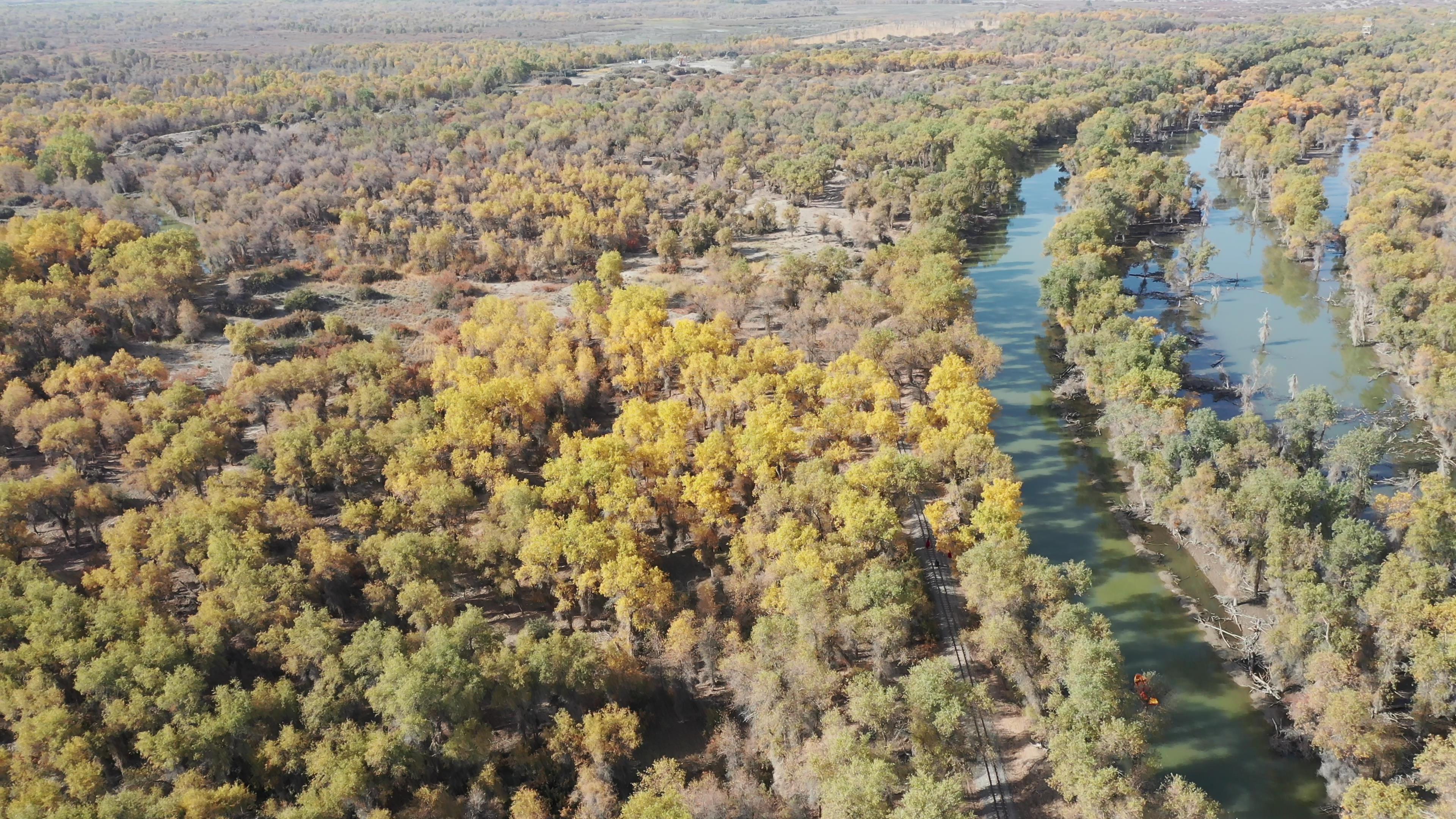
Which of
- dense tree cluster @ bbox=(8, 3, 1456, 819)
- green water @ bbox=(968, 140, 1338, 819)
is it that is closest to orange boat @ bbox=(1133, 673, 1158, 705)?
green water @ bbox=(968, 140, 1338, 819)

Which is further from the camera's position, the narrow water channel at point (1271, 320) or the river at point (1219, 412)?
the narrow water channel at point (1271, 320)

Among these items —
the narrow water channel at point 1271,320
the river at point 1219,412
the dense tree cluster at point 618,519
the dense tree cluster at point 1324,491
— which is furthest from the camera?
the narrow water channel at point 1271,320

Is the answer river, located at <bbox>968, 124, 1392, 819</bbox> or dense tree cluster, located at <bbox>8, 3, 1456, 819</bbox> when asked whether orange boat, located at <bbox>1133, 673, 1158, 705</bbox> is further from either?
dense tree cluster, located at <bbox>8, 3, 1456, 819</bbox>

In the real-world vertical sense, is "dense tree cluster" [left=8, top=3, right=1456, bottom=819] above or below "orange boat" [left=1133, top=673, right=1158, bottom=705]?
above

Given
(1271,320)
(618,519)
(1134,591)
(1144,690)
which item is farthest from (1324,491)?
(1271,320)

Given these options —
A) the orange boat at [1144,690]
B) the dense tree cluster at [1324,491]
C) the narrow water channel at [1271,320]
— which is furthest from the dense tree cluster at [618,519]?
the orange boat at [1144,690]

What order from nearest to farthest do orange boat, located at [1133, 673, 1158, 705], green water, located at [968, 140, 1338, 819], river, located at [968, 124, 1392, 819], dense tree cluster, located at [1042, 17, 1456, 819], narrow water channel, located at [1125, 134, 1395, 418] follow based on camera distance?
dense tree cluster, located at [1042, 17, 1456, 819] → green water, located at [968, 140, 1338, 819] → river, located at [968, 124, 1392, 819] → orange boat, located at [1133, 673, 1158, 705] → narrow water channel, located at [1125, 134, 1395, 418]

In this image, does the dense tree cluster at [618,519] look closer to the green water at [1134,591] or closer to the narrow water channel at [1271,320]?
the green water at [1134,591]
